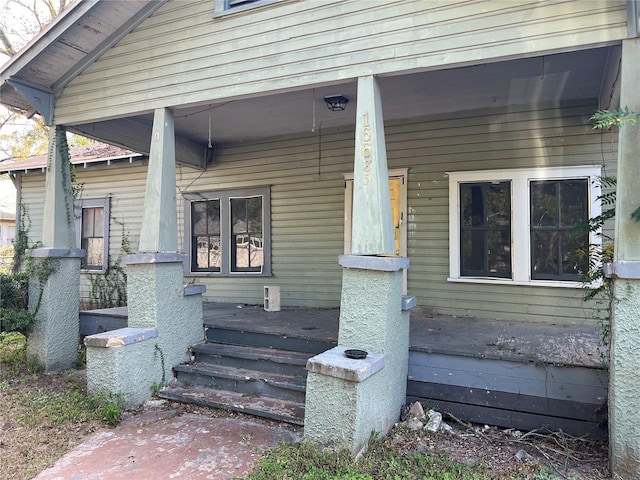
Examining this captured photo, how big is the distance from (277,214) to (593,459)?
16.5 ft

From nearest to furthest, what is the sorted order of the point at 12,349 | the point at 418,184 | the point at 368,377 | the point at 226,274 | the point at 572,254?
the point at 368,377, the point at 572,254, the point at 418,184, the point at 12,349, the point at 226,274

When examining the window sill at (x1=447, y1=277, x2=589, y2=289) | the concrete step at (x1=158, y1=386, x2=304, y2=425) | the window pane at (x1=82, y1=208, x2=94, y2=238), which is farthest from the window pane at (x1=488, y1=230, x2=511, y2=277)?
the window pane at (x1=82, y1=208, x2=94, y2=238)

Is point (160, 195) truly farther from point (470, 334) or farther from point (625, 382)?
point (625, 382)

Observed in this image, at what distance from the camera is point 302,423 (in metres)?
3.44

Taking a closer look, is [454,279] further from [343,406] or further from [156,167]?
[156,167]

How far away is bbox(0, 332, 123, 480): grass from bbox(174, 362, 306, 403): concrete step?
705mm

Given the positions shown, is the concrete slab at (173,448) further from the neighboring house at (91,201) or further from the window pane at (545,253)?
the neighboring house at (91,201)

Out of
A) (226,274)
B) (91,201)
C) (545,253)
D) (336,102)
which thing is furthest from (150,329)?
(91,201)

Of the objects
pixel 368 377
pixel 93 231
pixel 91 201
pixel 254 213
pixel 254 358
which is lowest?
pixel 254 358

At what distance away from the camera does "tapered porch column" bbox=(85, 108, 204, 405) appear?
3.99 m

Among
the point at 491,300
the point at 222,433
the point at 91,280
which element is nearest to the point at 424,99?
the point at 491,300

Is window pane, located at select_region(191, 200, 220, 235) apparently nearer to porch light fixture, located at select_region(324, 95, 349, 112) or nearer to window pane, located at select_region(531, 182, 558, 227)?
porch light fixture, located at select_region(324, 95, 349, 112)

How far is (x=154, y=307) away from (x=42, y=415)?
1290 millimetres

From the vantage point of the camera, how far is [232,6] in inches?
172
